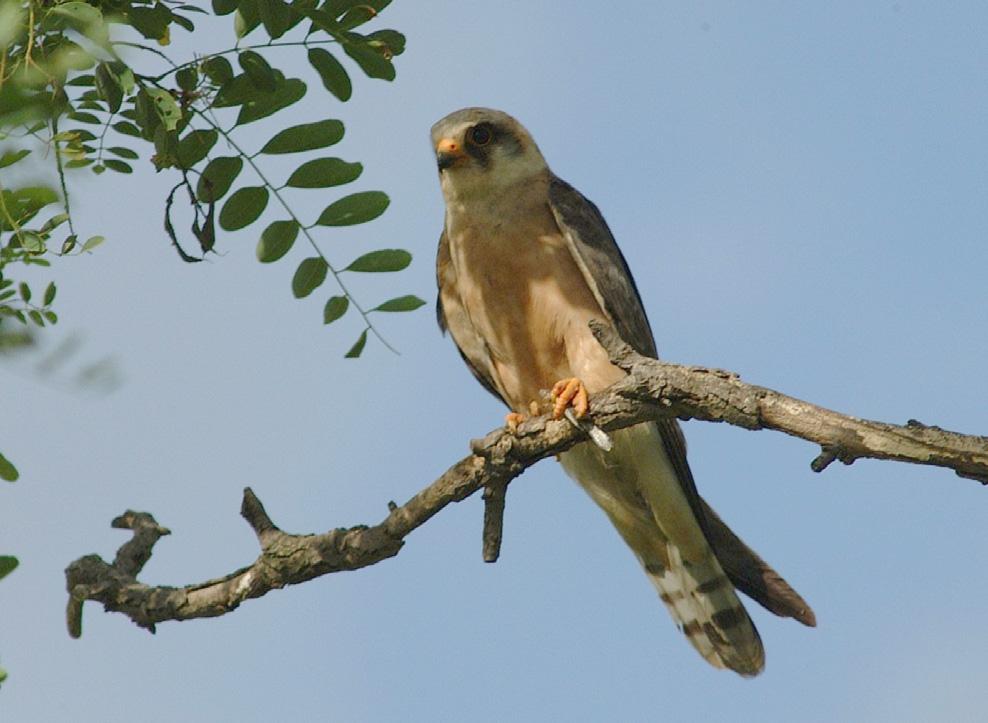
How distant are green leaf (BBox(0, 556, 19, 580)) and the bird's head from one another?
2.49m

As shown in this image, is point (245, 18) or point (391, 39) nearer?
point (245, 18)

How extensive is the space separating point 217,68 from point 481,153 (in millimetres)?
1916

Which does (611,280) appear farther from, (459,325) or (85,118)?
(85,118)

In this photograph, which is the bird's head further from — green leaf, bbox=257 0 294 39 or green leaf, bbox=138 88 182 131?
green leaf, bbox=138 88 182 131

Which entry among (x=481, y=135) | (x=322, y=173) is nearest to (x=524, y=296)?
(x=481, y=135)

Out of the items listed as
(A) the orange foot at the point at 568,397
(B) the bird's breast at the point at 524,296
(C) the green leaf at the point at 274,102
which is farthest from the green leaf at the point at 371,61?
(B) the bird's breast at the point at 524,296

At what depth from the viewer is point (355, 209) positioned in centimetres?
327

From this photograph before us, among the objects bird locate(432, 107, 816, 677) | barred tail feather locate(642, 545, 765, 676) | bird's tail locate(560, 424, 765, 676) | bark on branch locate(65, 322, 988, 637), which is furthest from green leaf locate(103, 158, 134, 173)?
barred tail feather locate(642, 545, 765, 676)

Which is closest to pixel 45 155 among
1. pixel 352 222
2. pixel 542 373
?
pixel 352 222

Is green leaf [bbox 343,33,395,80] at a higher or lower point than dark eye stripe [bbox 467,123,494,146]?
lower

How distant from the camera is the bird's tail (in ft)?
14.7

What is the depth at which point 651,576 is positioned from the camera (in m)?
4.85

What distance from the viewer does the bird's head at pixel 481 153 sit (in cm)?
460

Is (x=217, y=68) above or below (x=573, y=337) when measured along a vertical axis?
above
